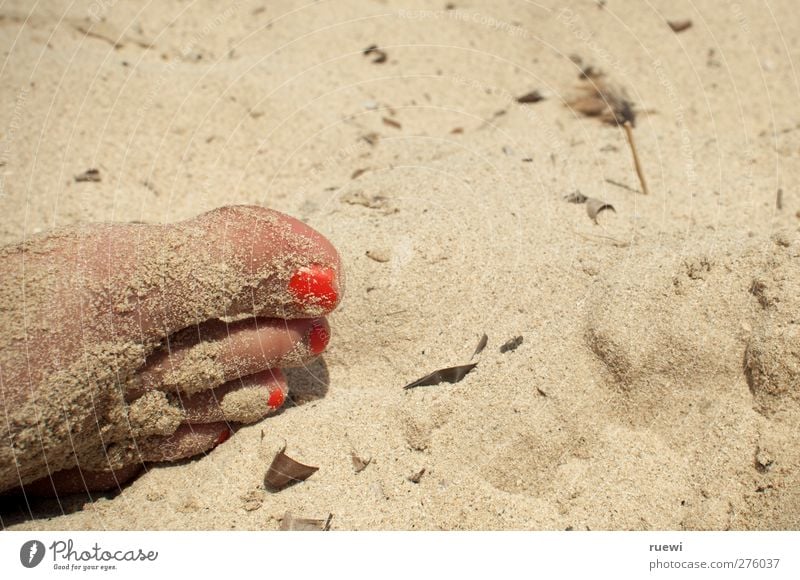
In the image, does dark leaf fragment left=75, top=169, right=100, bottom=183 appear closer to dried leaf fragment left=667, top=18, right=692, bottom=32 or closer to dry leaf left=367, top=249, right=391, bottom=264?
dry leaf left=367, top=249, right=391, bottom=264

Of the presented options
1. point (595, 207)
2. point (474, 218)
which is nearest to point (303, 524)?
point (474, 218)

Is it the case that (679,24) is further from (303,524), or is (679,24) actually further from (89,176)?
(303,524)

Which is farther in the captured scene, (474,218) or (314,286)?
(474,218)

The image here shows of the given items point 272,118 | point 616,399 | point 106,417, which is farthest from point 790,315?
point 272,118

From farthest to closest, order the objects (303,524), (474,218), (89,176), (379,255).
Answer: (89,176), (474,218), (379,255), (303,524)

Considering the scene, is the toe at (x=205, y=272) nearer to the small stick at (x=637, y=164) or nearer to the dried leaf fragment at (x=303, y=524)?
the dried leaf fragment at (x=303, y=524)

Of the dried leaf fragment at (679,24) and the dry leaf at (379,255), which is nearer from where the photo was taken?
the dry leaf at (379,255)

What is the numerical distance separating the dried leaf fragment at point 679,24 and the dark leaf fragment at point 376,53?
3.87 feet

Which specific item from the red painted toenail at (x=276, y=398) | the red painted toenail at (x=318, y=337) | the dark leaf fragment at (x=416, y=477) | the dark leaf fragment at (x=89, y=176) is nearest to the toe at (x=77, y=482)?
the red painted toenail at (x=276, y=398)

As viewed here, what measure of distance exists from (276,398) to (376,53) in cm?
181

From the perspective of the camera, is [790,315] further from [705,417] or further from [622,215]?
[622,215]

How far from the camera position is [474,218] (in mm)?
1858

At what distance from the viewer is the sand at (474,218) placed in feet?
4.45
